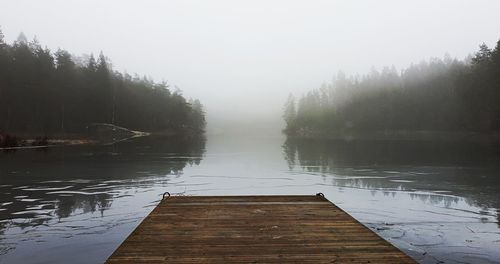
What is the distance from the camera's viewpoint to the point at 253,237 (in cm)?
877

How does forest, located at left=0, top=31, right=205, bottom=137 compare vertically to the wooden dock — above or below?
above

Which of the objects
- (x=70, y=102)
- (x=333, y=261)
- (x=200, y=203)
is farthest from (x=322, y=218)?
(x=70, y=102)

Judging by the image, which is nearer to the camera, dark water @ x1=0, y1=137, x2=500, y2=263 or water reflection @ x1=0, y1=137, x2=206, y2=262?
dark water @ x1=0, y1=137, x2=500, y2=263

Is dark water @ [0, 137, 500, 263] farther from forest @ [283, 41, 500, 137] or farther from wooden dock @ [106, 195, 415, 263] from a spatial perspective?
forest @ [283, 41, 500, 137]

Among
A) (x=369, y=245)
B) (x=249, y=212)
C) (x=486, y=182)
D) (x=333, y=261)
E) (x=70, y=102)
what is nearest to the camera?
(x=333, y=261)

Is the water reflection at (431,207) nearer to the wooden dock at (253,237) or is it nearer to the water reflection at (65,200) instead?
the wooden dock at (253,237)

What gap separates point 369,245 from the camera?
8.08 m

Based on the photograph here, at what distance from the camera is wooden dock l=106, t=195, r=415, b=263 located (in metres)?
7.30

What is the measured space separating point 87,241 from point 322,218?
6.90 metres

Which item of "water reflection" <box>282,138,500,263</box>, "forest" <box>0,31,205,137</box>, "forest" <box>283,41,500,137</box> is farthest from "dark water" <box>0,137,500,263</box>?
"forest" <box>283,41,500,137</box>

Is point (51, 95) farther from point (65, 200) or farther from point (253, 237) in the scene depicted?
point (253, 237)

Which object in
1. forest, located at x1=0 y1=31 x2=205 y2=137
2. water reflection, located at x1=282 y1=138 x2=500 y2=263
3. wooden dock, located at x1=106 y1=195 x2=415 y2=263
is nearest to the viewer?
wooden dock, located at x1=106 y1=195 x2=415 y2=263

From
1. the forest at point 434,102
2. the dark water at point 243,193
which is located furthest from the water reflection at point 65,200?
the forest at point 434,102

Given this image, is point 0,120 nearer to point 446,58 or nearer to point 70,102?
point 70,102
